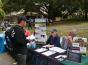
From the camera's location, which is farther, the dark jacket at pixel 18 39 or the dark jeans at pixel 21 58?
the dark jeans at pixel 21 58

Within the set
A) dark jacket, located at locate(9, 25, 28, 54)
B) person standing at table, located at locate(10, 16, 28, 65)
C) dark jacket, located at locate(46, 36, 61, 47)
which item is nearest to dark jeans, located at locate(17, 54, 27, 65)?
person standing at table, located at locate(10, 16, 28, 65)

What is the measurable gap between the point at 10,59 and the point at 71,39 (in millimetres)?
2814

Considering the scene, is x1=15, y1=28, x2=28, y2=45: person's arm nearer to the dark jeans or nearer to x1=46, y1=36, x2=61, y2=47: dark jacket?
the dark jeans

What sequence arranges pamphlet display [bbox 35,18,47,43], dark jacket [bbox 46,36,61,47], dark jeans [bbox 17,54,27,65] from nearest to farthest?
dark jeans [bbox 17,54,27,65]
dark jacket [bbox 46,36,61,47]
pamphlet display [bbox 35,18,47,43]

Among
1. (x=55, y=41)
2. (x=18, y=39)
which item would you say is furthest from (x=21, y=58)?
(x=55, y=41)

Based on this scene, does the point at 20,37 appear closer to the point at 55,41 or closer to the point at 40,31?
the point at 55,41

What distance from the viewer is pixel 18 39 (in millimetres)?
7633

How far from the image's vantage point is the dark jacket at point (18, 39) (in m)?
7.64

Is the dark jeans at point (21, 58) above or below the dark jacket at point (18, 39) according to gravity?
below

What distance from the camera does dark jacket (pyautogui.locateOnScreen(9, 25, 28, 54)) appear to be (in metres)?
7.64

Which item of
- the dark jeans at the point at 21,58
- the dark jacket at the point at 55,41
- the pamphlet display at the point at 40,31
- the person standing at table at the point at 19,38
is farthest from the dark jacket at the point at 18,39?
the pamphlet display at the point at 40,31

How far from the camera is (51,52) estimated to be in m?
9.81

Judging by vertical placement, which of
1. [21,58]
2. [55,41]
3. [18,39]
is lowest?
[55,41]

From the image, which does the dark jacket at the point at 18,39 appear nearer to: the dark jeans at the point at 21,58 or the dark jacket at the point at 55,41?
the dark jeans at the point at 21,58
